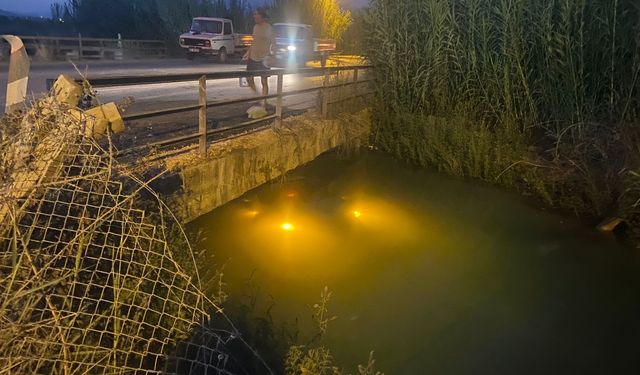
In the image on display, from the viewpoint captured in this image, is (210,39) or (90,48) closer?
(90,48)

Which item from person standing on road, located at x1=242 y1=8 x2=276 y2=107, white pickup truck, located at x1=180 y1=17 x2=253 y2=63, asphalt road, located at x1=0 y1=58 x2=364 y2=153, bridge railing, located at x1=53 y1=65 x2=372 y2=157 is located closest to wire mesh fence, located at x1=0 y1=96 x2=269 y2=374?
bridge railing, located at x1=53 y1=65 x2=372 y2=157

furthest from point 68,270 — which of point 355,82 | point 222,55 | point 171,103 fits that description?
point 222,55

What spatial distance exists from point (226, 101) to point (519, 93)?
476 cm

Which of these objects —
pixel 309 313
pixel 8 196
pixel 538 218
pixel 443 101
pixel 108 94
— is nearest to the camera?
pixel 8 196

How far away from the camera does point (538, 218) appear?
23.2 feet

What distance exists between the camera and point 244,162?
6.72 meters

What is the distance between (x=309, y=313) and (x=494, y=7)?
5.83 metres

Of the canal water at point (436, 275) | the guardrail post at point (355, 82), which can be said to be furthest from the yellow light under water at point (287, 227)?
the guardrail post at point (355, 82)

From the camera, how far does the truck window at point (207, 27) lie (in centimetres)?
2609

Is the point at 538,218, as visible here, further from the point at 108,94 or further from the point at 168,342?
the point at 108,94

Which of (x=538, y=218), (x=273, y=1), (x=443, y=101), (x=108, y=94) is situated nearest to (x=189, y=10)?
(x=273, y=1)

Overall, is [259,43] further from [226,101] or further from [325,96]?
[226,101]

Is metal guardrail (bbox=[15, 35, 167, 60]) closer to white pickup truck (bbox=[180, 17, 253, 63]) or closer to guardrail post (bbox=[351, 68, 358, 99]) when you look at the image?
white pickup truck (bbox=[180, 17, 253, 63])

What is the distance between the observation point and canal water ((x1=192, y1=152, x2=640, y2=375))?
425cm
